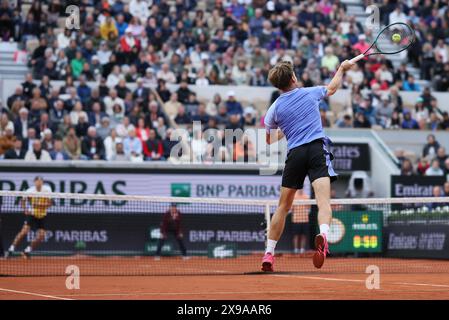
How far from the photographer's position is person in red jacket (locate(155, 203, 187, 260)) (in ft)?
67.9

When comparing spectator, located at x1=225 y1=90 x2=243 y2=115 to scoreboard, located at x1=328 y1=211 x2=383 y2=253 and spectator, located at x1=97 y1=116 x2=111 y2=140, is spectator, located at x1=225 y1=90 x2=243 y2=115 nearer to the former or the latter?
spectator, located at x1=97 y1=116 x2=111 y2=140

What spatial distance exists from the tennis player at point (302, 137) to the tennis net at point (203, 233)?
8140 millimetres

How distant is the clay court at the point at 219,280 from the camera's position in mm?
10375

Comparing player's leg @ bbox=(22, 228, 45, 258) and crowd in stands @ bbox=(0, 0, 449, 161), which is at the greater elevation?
crowd in stands @ bbox=(0, 0, 449, 161)

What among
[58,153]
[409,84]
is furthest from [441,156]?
[58,153]

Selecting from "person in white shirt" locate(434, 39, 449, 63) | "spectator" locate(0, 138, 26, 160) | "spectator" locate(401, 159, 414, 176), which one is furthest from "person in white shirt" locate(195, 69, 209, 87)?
"person in white shirt" locate(434, 39, 449, 63)

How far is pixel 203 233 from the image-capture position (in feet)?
72.6

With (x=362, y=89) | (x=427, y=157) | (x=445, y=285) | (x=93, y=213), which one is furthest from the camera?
(x=362, y=89)

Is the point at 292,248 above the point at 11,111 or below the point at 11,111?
below

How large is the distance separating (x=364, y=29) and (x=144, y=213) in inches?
478

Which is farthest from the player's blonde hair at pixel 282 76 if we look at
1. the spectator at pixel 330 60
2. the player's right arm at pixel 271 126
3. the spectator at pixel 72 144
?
the spectator at pixel 330 60
